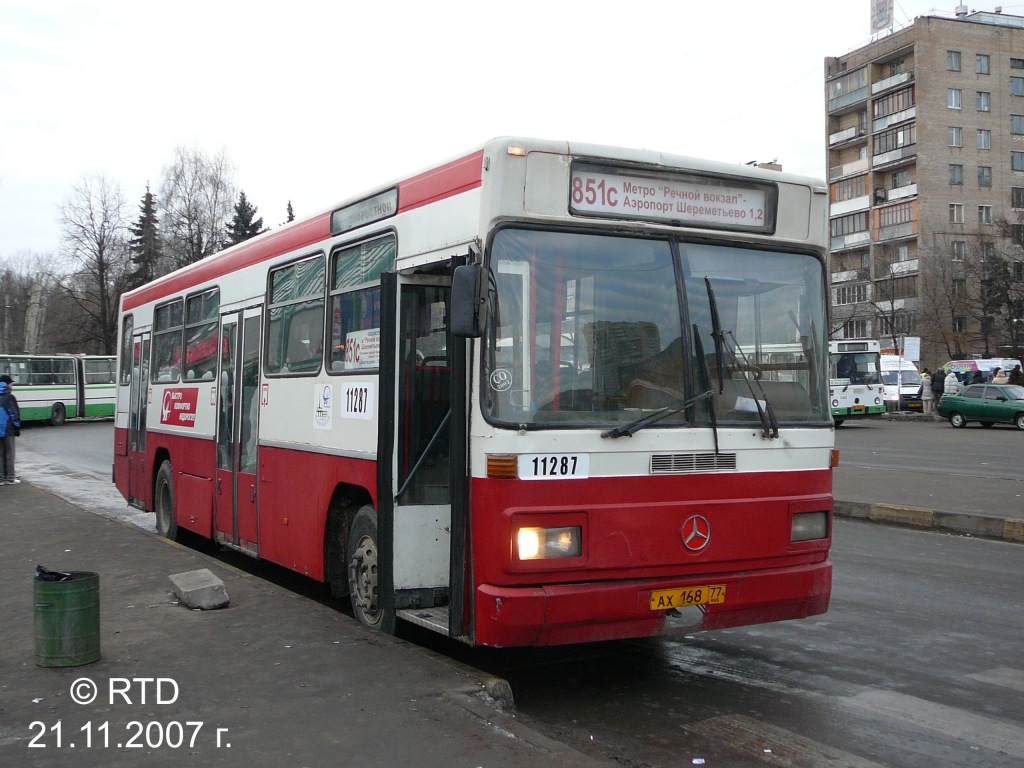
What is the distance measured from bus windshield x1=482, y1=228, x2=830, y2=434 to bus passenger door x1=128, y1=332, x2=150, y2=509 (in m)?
8.82

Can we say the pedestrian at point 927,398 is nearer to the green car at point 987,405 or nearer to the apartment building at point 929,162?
the green car at point 987,405

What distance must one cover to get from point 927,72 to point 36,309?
293 ft

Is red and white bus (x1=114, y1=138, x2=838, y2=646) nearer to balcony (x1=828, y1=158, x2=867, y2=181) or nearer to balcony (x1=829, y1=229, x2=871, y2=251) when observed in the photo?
balcony (x1=829, y1=229, x2=871, y2=251)

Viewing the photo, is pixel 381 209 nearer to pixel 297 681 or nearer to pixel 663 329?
pixel 663 329

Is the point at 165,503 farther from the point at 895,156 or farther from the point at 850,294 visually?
the point at 895,156

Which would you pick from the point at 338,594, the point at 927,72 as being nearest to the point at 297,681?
the point at 338,594

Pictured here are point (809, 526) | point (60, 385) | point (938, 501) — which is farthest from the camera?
point (60, 385)

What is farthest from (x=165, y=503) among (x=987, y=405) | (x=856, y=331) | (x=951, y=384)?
(x=856, y=331)

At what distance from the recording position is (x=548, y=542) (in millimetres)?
5715

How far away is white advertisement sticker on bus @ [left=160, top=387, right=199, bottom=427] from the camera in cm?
1145

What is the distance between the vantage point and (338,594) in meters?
8.17

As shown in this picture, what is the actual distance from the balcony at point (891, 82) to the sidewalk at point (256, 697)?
7659 centimetres

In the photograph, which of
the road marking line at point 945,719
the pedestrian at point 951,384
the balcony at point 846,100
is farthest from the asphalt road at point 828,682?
the balcony at point 846,100

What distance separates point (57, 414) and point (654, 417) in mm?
47467
